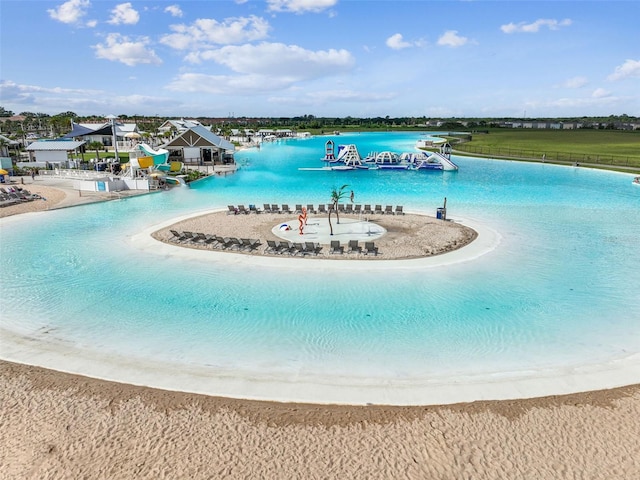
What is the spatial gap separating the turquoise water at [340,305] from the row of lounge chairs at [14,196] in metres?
7.25

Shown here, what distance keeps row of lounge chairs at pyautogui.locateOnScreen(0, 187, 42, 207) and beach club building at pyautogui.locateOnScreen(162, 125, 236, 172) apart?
21.4 m

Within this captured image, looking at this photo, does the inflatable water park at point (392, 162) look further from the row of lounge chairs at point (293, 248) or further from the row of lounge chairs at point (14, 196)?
the row of lounge chairs at point (293, 248)

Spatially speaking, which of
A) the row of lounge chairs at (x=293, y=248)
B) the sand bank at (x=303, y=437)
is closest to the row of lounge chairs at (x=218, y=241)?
the row of lounge chairs at (x=293, y=248)

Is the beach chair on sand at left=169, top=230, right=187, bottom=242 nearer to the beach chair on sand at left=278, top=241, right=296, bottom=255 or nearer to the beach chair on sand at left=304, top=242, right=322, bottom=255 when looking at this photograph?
the beach chair on sand at left=278, top=241, right=296, bottom=255

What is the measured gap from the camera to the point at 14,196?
31.6m

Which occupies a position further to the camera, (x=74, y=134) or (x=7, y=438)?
(x=74, y=134)

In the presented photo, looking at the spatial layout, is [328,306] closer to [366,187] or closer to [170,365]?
[170,365]

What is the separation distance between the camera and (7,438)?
26.3 ft

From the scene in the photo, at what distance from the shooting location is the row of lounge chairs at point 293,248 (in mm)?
18891

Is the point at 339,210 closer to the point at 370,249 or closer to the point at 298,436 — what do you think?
the point at 370,249

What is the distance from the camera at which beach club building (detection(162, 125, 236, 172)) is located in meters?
52.2

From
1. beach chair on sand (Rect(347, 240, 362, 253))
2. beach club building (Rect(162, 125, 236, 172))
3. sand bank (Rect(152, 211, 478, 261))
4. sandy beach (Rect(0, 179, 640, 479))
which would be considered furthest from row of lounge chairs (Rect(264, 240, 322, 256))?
beach club building (Rect(162, 125, 236, 172))

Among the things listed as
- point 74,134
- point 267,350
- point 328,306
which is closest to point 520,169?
point 328,306

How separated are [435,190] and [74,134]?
53.2 meters
